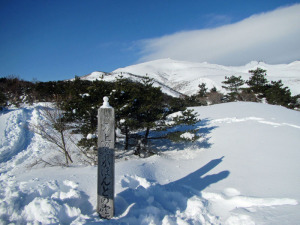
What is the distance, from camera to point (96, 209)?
3.52m

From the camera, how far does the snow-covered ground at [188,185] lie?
3.33 m

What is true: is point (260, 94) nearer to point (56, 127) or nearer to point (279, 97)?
point (279, 97)

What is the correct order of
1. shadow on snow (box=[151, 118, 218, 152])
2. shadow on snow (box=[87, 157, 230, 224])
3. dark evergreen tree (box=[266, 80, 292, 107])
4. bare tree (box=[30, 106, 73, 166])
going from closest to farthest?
shadow on snow (box=[87, 157, 230, 224]) < bare tree (box=[30, 106, 73, 166]) < shadow on snow (box=[151, 118, 218, 152]) < dark evergreen tree (box=[266, 80, 292, 107])

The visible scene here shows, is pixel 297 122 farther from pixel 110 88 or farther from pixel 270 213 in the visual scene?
pixel 110 88

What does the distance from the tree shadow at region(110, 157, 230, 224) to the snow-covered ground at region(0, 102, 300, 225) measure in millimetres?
18

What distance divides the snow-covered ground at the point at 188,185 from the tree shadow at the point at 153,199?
2 centimetres

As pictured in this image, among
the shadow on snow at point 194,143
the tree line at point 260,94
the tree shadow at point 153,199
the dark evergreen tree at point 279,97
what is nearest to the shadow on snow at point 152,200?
the tree shadow at point 153,199

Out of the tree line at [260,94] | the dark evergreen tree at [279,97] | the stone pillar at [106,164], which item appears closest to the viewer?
the stone pillar at [106,164]

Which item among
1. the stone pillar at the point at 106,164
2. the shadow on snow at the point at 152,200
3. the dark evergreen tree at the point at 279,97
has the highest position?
the dark evergreen tree at the point at 279,97

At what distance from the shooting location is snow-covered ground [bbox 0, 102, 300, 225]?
3.33 m

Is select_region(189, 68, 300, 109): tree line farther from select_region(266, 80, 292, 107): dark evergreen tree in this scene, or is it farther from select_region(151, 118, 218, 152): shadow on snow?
select_region(151, 118, 218, 152): shadow on snow

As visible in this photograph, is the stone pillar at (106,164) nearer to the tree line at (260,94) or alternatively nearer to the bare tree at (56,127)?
the bare tree at (56,127)

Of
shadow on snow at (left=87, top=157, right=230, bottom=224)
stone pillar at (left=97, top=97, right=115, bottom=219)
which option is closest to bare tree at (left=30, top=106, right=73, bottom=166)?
shadow on snow at (left=87, top=157, right=230, bottom=224)

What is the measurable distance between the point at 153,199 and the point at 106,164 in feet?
4.93
